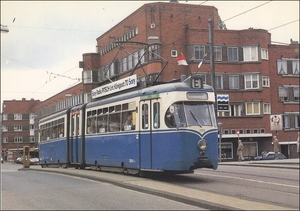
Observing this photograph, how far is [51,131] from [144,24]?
20.6 meters

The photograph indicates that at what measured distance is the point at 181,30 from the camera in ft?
149

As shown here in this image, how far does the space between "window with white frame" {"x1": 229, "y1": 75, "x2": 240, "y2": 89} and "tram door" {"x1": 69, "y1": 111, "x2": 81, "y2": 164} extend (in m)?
26.3

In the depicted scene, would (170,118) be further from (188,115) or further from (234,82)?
(234,82)

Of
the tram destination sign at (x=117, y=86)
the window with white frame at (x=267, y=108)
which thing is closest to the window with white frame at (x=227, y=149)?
the window with white frame at (x=267, y=108)

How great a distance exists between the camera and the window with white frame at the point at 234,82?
46.6 m

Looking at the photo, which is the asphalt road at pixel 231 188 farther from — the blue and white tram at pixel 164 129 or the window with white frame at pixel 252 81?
the window with white frame at pixel 252 81

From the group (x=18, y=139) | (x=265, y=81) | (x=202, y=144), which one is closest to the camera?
(x=202, y=144)

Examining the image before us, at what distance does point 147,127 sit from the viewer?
1548 centimetres

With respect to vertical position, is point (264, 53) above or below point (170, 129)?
above

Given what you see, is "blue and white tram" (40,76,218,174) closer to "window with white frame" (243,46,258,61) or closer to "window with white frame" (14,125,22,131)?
"window with white frame" (14,125,22,131)

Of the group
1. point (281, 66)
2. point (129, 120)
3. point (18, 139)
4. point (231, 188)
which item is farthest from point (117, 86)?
point (281, 66)

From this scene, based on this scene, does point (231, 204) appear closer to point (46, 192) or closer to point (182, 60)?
point (46, 192)

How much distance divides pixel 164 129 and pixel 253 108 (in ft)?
109

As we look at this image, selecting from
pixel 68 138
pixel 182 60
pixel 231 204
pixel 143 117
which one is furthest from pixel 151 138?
pixel 68 138
